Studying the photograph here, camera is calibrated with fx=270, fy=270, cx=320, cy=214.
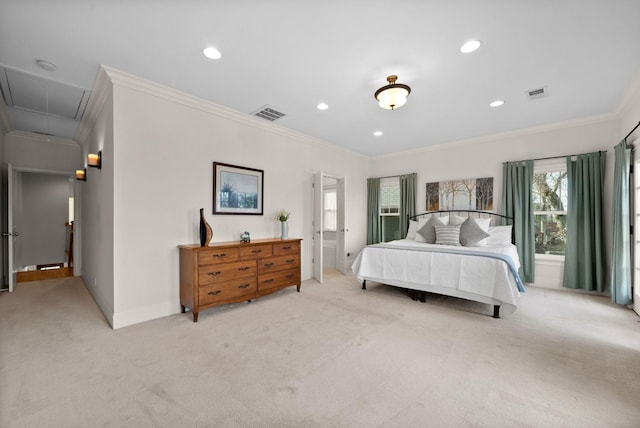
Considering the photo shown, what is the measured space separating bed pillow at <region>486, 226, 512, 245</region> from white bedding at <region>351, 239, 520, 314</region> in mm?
258

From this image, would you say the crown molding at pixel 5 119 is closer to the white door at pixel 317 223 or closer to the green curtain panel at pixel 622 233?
the white door at pixel 317 223

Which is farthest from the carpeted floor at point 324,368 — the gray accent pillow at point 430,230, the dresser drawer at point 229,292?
the gray accent pillow at point 430,230

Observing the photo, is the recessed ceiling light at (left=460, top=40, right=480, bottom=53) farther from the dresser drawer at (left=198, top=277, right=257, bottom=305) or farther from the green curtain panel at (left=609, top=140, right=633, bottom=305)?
the dresser drawer at (left=198, top=277, right=257, bottom=305)

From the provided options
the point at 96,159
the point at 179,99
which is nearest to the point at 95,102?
the point at 96,159

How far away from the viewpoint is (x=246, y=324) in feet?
9.92

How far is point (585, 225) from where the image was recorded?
13.7ft

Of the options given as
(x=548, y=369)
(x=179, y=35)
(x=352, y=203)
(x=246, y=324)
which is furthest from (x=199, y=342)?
(x=352, y=203)

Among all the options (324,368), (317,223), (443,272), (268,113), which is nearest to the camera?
(324,368)

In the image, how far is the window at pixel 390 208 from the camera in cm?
648

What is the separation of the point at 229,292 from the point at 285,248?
1.09m

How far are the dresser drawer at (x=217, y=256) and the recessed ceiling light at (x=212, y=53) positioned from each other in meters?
2.07

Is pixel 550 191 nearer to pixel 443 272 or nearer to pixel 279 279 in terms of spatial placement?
pixel 443 272

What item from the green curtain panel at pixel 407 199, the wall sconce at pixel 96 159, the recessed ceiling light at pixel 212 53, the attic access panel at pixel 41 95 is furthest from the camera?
the green curtain panel at pixel 407 199

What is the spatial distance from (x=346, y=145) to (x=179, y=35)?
395cm
